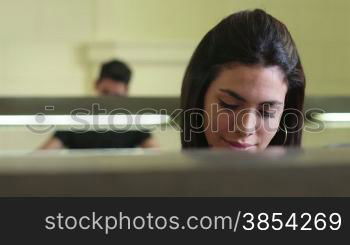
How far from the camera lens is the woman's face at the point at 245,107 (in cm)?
56

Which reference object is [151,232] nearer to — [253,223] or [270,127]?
[253,223]

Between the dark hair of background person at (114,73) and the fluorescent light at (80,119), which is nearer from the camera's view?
the fluorescent light at (80,119)

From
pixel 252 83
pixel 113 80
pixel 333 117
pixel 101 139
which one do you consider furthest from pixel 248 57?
pixel 113 80

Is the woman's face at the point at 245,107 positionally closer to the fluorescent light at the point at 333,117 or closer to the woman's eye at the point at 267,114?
the woman's eye at the point at 267,114

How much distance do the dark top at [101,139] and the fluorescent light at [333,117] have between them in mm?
673

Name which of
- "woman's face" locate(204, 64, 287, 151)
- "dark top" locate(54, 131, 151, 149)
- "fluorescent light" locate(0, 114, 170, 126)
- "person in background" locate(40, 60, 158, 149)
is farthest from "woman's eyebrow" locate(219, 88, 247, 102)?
"dark top" locate(54, 131, 151, 149)

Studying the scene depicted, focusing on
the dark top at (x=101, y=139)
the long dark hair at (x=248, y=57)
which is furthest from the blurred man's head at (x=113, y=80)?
the long dark hair at (x=248, y=57)

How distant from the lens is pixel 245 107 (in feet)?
1.87

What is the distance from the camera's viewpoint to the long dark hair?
61 centimetres

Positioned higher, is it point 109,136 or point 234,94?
point 234,94

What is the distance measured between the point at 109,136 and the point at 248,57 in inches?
36.9

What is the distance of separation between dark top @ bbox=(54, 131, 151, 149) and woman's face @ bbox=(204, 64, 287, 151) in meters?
0.88

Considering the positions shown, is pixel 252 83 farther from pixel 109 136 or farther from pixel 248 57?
pixel 109 136

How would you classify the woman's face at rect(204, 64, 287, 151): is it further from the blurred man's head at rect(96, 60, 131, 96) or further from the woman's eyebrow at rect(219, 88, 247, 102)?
the blurred man's head at rect(96, 60, 131, 96)
